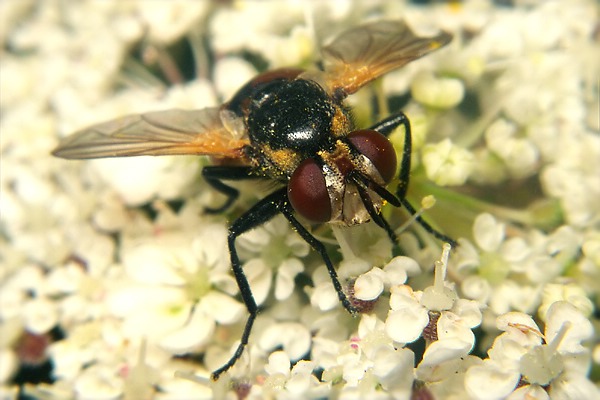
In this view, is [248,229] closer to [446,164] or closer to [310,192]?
[310,192]

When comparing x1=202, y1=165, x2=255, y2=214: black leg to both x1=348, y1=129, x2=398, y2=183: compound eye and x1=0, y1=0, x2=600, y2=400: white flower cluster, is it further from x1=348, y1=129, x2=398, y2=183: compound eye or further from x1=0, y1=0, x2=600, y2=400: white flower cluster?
x1=348, y1=129, x2=398, y2=183: compound eye

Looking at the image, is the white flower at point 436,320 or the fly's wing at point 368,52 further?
the fly's wing at point 368,52

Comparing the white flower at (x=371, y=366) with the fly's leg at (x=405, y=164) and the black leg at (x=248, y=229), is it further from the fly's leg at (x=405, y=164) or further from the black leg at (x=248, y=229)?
the fly's leg at (x=405, y=164)

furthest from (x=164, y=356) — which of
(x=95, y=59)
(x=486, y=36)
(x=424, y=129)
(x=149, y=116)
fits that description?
(x=486, y=36)

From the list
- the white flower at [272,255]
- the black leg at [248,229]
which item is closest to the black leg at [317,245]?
the black leg at [248,229]

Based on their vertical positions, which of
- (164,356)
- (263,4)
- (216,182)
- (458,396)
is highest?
(263,4)

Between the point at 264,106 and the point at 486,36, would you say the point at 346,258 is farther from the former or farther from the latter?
the point at 486,36

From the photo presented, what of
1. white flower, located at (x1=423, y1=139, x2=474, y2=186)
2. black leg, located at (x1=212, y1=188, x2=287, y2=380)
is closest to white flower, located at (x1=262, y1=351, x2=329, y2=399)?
black leg, located at (x1=212, y1=188, x2=287, y2=380)
